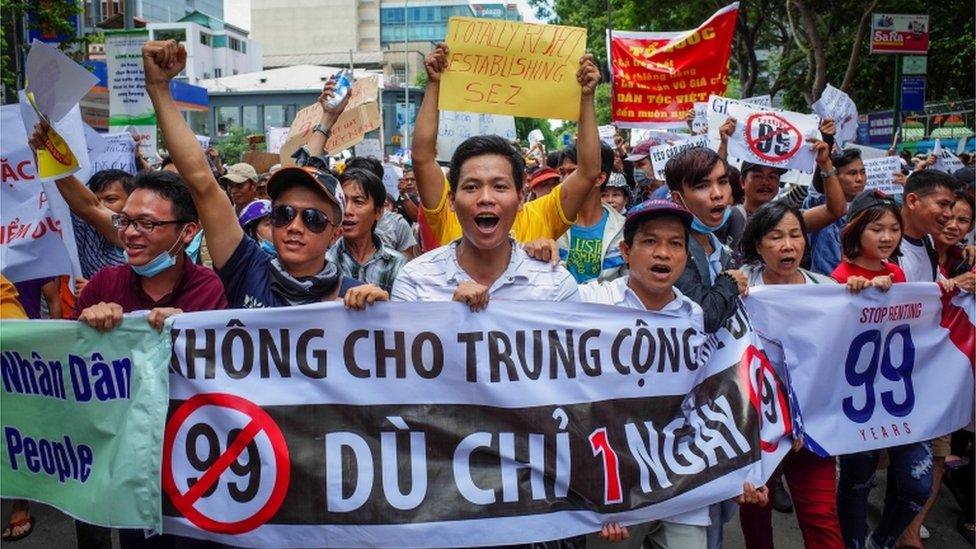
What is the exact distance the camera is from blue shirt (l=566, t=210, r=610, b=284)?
489cm

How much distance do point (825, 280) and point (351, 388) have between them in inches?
89.8

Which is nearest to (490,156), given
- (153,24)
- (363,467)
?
(363,467)

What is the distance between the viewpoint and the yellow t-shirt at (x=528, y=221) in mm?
3941

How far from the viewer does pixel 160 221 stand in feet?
10.5

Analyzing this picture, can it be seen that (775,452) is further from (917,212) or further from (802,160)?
(802,160)

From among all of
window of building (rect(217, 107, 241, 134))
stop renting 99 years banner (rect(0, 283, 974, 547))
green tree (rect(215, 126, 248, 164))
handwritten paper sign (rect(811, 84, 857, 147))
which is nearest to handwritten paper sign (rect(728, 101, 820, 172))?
handwritten paper sign (rect(811, 84, 857, 147))

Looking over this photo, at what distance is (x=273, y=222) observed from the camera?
3.15 metres

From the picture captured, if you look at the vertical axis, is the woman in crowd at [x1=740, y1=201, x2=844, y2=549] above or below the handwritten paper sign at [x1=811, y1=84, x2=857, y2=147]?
below

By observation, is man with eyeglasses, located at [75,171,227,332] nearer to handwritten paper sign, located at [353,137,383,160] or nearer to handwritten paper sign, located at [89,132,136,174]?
handwritten paper sign, located at [89,132,136,174]

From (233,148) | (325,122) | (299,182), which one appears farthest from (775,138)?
(233,148)

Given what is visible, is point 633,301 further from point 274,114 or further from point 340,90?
point 274,114

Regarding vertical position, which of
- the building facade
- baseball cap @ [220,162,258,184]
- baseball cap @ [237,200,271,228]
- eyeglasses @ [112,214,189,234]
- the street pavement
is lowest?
the street pavement

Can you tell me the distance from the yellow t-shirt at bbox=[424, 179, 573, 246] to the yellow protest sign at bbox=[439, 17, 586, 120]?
1.23ft

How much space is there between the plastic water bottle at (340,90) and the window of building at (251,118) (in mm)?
80918
